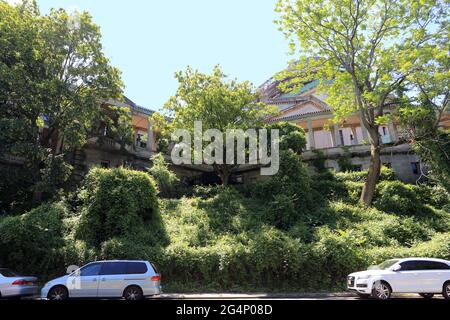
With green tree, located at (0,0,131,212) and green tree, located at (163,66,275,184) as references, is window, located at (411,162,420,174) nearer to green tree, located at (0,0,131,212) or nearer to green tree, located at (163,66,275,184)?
green tree, located at (163,66,275,184)

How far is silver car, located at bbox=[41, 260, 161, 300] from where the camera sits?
10.8 m

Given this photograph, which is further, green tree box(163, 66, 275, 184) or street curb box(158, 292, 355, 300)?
green tree box(163, 66, 275, 184)

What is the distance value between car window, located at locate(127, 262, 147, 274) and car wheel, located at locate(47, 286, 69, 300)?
2138mm

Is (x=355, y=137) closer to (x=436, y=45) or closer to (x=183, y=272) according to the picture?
(x=436, y=45)

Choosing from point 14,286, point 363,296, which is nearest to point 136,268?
point 14,286

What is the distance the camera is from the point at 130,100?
31547 millimetres

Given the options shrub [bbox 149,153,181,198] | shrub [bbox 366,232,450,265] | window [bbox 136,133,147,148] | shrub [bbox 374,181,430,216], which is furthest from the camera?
window [bbox 136,133,147,148]

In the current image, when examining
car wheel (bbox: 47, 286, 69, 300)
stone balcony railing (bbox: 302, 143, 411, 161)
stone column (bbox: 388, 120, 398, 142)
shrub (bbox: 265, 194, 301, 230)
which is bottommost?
car wheel (bbox: 47, 286, 69, 300)

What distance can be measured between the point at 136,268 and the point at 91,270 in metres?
1.60

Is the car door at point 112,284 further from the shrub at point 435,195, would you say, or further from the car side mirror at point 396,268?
the shrub at point 435,195

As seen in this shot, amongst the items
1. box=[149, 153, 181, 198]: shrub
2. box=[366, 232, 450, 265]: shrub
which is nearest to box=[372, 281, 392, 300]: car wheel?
box=[366, 232, 450, 265]: shrub

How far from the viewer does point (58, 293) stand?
35.2 ft

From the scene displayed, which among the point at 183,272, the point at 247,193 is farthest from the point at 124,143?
the point at 183,272

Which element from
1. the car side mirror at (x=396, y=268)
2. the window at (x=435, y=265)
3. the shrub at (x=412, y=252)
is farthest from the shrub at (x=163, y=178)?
the window at (x=435, y=265)
